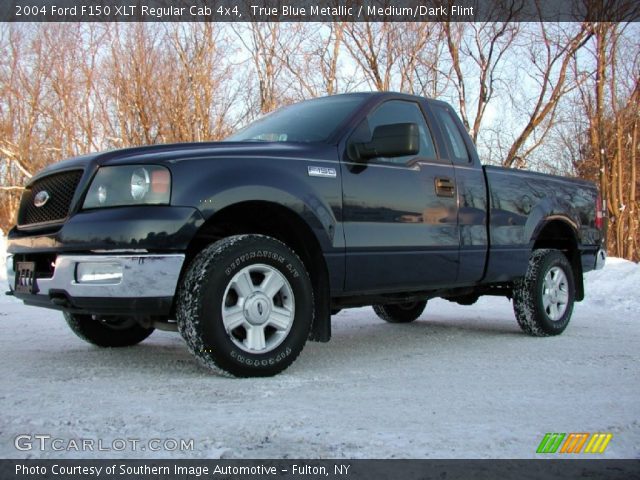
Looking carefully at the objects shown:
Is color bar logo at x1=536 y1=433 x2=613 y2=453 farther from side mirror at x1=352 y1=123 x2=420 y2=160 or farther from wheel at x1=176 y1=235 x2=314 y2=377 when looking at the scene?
side mirror at x1=352 y1=123 x2=420 y2=160

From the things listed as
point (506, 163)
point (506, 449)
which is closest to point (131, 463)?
point (506, 449)

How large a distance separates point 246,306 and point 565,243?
13.5ft

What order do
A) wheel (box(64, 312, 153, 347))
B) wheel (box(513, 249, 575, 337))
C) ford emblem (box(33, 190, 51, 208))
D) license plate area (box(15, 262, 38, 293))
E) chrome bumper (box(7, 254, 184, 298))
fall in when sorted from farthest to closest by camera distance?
wheel (box(513, 249, 575, 337)) < wheel (box(64, 312, 153, 347)) < ford emblem (box(33, 190, 51, 208)) < license plate area (box(15, 262, 38, 293)) < chrome bumper (box(7, 254, 184, 298))

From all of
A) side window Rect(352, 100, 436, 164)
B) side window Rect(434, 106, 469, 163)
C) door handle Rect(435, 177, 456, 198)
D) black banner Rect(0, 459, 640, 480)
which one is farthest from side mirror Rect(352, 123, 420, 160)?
black banner Rect(0, 459, 640, 480)

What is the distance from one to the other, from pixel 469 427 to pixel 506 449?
30 centimetres

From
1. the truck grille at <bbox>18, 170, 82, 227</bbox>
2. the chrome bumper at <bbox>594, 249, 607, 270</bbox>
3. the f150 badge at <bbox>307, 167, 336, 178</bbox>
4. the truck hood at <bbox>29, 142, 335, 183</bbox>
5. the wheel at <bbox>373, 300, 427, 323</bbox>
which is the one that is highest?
the truck hood at <bbox>29, 142, 335, 183</bbox>

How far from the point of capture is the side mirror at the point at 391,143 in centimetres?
436

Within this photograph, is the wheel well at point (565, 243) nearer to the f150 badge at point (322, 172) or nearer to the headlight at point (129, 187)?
the f150 badge at point (322, 172)

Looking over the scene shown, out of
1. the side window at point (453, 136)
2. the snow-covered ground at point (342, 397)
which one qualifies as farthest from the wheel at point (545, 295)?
the side window at point (453, 136)

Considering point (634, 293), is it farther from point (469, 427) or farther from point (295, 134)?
point (469, 427)

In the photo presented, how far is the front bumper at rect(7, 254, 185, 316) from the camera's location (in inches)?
138

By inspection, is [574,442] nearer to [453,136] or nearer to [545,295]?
[453,136]

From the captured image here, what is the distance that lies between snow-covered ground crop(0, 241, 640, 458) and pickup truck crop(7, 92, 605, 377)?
14.0 inches
